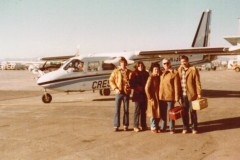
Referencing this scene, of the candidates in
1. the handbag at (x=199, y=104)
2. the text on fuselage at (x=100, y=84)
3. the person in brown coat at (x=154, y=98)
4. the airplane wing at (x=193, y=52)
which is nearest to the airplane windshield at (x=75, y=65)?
the text on fuselage at (x=100, y=84)

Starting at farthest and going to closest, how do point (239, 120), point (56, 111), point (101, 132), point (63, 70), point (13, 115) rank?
1. point (63, 70)
2. point (56, 111)
3. point (13, 115)
4. point (239, 120)
5. point (101, 132)

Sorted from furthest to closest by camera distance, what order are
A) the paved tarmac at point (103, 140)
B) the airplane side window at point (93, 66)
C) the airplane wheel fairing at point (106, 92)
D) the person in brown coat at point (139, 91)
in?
the airplane wheel fairing at point (106, 92) → the airplane side window at point (93, 66) → the person in brown coat at point (139, 91) → the paved tarmac at point (103, 140)

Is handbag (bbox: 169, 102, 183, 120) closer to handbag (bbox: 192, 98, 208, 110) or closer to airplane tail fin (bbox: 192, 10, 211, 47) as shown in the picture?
handbag (bbox: 192, 98, 208, 110)

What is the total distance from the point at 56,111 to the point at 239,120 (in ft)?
22.9

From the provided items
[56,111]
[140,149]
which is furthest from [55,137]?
[56,111]

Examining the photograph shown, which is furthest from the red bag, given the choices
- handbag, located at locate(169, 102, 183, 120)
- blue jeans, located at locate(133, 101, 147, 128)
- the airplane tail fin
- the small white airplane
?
the airplane tail fin

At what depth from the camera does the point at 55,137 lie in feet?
26.1

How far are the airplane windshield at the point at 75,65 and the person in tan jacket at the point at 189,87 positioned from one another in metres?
8.34

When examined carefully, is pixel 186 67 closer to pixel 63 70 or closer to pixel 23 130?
pixel 23 130

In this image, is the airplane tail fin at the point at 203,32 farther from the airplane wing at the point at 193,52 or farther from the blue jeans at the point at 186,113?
the blue jeans at the point at 186,113

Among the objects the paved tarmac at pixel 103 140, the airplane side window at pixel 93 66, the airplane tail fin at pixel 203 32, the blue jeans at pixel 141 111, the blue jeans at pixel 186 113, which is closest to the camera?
the paved tarmac at pixel 103 140

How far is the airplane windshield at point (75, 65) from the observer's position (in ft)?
51.1

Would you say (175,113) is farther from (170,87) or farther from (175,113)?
(170,87)

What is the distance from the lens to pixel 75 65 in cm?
1576
